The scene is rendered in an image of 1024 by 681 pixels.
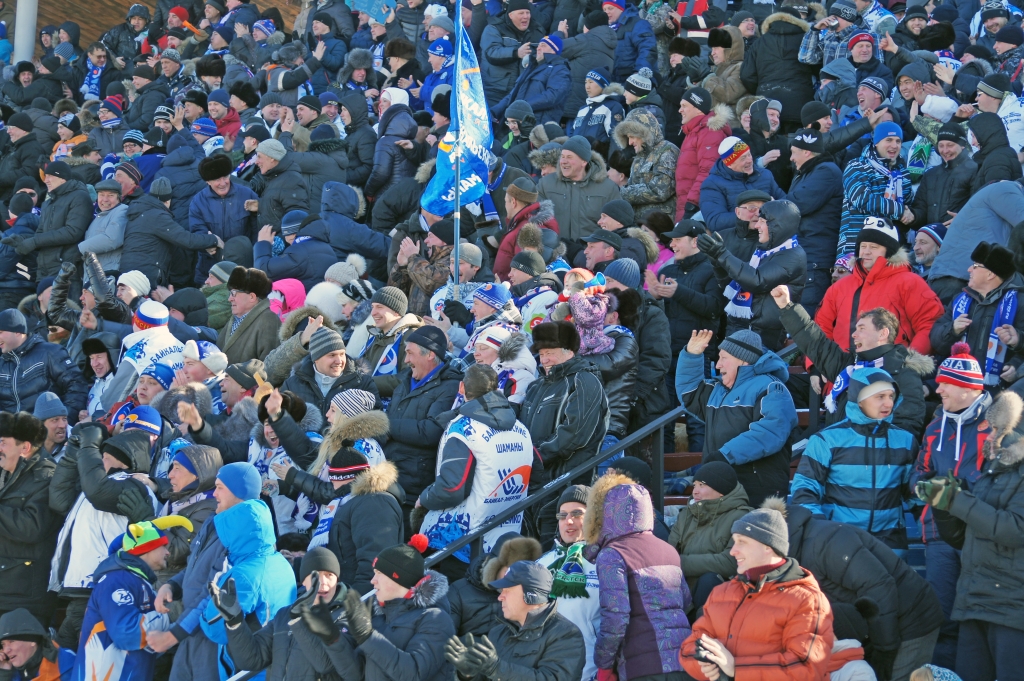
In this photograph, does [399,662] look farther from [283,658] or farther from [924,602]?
[924,602]

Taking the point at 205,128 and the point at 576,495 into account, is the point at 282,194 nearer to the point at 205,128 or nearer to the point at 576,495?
the point at 205,128

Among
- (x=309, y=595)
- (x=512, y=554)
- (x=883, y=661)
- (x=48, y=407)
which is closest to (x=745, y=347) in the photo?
(x=883, y=661)

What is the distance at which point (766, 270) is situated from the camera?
Answer: 935 centimetres

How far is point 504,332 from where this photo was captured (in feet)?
27.3

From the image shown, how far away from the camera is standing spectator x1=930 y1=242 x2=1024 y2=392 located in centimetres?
821

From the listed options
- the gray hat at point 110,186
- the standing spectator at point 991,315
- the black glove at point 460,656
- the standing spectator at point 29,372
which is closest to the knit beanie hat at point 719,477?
the black glove at point 460,656

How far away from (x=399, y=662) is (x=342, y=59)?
1270cm

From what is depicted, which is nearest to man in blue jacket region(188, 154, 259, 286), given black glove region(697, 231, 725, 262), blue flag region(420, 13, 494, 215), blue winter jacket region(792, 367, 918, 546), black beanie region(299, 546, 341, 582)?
blue flag region(420, 13, 494, 215)

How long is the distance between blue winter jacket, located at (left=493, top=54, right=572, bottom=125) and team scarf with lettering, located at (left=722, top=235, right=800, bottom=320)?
4984mm

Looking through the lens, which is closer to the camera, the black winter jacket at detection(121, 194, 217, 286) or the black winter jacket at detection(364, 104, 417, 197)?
the black winter jacket at detection(121, 194, 217, 286)

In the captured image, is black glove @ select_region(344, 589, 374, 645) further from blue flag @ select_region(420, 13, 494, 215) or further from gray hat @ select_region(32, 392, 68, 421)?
blue flag @ select_region(420, 13, 494, 215)

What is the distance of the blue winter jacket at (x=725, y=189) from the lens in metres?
10.9

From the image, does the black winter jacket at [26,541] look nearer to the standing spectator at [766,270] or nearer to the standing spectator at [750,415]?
the standing spectator at [750,415]

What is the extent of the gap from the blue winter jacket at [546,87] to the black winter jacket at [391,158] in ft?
4.70
